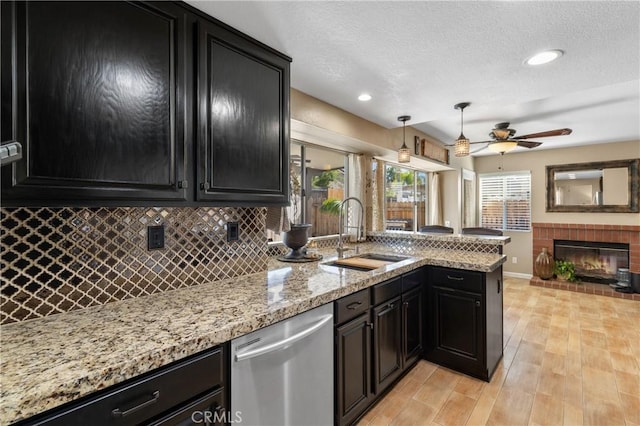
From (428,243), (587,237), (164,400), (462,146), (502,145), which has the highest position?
(502,145)

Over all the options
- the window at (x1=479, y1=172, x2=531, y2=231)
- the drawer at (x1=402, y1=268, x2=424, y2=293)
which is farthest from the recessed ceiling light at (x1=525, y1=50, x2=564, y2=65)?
the window at (x1=479, y1=172, x2=531, y2=231)

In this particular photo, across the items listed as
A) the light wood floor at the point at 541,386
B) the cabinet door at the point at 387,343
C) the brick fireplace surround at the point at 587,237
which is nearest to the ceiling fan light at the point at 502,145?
A: the light wood floor at the point at 541,386

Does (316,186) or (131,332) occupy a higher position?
(316,186)

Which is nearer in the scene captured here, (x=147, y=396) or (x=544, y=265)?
(x=147, y=396)

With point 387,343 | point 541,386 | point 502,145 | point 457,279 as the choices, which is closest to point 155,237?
point 387,343

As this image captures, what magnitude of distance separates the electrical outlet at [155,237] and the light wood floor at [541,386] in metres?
1.62

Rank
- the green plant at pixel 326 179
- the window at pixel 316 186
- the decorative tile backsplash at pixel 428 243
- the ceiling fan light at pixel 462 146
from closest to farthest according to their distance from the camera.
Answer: the decorative tile backsplash at pixel 428 243 → the window at pixel 316 186 → the ceiling fan light at pixel 462 146 → the green plant at pixel 326 179

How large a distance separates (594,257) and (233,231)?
20.4ft

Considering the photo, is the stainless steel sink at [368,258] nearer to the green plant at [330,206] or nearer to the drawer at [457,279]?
the drawer at [457,279]

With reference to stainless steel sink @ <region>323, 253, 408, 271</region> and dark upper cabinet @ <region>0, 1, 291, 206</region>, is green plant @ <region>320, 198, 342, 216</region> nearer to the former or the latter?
A: stainless steel sink @ <region>323, 253, 408, 271</region>

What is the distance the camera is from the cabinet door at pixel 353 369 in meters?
1.72

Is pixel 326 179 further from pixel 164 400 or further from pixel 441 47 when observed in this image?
pixel 164 400

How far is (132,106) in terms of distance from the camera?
122 cm

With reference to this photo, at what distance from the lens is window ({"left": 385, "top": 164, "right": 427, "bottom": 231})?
16.0ft
